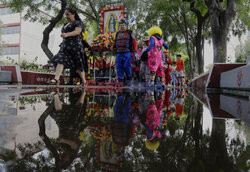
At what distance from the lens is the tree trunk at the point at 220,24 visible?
24.7 feet

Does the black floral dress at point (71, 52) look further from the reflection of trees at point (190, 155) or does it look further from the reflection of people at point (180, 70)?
the reflection of people at point (180, 70)

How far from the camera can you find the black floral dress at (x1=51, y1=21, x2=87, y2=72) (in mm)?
4902

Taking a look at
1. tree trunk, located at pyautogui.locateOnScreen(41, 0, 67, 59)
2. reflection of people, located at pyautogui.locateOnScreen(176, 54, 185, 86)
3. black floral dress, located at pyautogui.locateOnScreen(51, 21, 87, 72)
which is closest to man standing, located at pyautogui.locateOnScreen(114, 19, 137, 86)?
black floral dress, located at pyautogui.locateOnScreen(51, 21, 87, 72)

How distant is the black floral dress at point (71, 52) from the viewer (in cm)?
490

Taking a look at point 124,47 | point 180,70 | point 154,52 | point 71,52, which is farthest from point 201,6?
point 71,52

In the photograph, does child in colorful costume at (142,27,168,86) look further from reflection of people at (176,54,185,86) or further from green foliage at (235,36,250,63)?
reflection of people at (176,54,185,86)

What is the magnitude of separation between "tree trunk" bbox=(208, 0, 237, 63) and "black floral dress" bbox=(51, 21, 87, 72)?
5102mm

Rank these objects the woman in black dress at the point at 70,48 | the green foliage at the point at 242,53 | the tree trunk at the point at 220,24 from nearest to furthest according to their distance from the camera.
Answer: the woman in black dress at the point at 70,48 < the green foliage at the point at 242,53 < the tree trunk at the point at 220,24

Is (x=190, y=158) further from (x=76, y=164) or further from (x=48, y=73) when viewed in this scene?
(x=48, y=73)

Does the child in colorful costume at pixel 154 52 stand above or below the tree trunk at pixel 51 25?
below

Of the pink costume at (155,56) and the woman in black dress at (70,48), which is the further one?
the pink costume at (155,56)

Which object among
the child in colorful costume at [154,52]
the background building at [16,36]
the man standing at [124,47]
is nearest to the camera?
the child in colorful costume at [154,52]

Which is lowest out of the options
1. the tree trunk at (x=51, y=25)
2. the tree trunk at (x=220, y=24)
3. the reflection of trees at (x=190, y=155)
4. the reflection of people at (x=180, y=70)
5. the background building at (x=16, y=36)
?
the reflection of trees at (x=190, y=155)

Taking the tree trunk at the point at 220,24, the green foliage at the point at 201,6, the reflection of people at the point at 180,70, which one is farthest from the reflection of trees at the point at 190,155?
the green foliage at the point at 201,6
